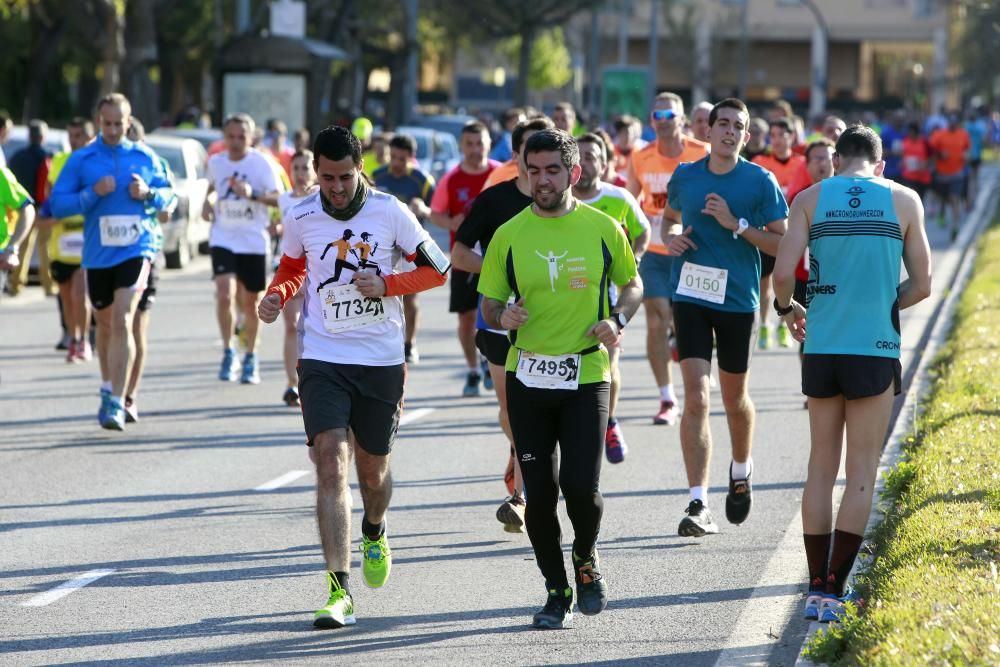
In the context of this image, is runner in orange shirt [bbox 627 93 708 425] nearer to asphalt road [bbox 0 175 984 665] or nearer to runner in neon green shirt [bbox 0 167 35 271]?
asphalt road [bbox 0 175 984 665]

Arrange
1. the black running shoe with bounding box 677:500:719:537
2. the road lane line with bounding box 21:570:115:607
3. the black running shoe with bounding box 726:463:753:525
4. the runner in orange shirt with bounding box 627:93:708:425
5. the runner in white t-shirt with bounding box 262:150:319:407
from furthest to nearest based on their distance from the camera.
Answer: the runner in white t-shirt with bounding box 262:150:319:407 < the runner in orange shirt with bounding box 627:93:708:425 < the black running shoe with bounding box 726:463:753:525 < the black running shoe with bounding box 677:500:719:537 < the road lane line with bounding box 21:570:115:607

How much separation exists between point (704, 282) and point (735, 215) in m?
0.35

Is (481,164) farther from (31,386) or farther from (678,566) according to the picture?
(678,566)

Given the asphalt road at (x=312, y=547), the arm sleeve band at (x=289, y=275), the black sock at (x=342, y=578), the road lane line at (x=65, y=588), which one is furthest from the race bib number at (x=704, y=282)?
the road lane line at (x=65, y=588)

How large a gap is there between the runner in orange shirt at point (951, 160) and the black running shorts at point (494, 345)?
70.2 feet

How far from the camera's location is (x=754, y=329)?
8.66m

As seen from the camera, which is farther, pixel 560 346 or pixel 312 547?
pixel 312 547

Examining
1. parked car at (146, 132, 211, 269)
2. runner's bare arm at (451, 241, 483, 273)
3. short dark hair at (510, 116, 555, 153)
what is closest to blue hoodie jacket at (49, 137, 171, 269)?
short dark hair at (510, 116, 555, 153)

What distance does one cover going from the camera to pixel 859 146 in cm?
677

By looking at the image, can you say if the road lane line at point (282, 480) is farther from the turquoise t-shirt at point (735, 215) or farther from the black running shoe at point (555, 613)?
the black running shoe at point (555, 613)

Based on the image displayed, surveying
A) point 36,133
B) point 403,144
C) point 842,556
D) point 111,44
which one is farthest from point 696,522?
point 111,44

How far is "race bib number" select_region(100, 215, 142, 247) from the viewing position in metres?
11.3

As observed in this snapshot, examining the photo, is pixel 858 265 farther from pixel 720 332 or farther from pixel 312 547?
pixel 312 547

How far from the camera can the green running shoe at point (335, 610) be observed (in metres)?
6.62
